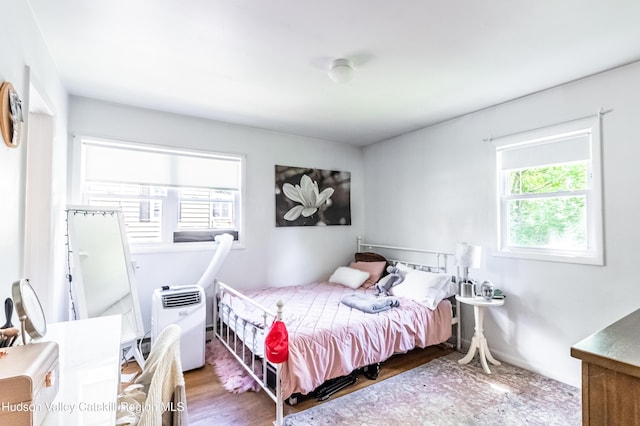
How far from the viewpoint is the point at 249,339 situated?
100 inches

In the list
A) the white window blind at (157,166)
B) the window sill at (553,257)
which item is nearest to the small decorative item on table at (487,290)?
the window sill at (553,257)

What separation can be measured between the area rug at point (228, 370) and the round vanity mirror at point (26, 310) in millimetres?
1740

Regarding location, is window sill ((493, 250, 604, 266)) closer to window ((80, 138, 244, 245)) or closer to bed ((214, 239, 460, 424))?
bed ((214, 239, 460, 424))

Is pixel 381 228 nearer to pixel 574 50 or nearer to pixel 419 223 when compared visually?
pixel 419 223

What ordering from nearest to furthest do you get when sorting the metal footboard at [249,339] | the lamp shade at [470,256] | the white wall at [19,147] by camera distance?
the white wall at [19,147] → the metal footboard at [249,339] → the lamp shade at [470,256]

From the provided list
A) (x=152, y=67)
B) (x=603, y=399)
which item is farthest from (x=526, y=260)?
(x=152, y=67)

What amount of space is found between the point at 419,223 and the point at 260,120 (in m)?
2.30

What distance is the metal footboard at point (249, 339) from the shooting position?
2.08 metres

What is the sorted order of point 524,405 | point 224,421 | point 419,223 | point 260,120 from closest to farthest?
point 224,421
point 524,405
point 260,120
point 419,223

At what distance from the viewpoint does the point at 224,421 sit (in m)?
2.09

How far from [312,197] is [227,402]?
2609mm

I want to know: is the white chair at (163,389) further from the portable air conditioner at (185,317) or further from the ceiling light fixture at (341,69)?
the ceiling light fixture at (341,69)

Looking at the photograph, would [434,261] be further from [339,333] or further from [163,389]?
[163,389]

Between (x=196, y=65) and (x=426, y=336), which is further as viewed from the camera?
(x=426, y=336)
